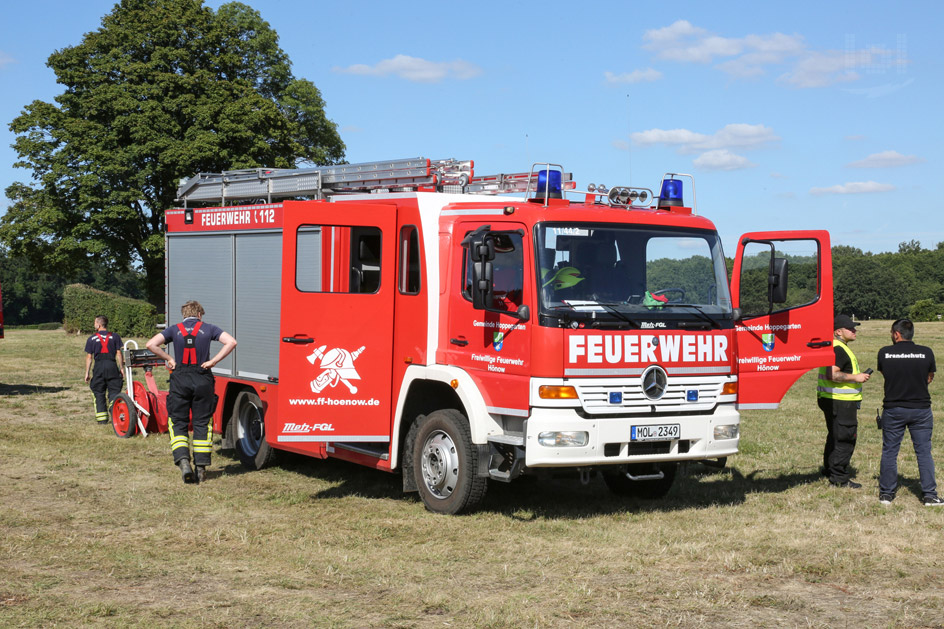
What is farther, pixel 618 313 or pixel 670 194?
pixel 670 194

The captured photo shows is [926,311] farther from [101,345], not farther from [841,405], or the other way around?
[101,345]

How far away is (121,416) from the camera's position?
14039 mm

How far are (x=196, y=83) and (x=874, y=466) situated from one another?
30.5m

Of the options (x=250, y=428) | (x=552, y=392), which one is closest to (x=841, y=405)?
(x=552, y=392)

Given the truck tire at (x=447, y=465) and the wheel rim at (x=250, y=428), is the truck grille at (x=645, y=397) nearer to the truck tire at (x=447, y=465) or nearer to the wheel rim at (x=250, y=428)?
the truck tire at (x=447, y=465)

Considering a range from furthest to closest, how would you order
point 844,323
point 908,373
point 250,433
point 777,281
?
point 250,433 < point 844,323 < point 908,373 < point 777,281

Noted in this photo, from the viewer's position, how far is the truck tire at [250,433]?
37.4 ft

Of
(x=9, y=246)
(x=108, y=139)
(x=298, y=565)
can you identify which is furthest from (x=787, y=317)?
(x=9, y=246)

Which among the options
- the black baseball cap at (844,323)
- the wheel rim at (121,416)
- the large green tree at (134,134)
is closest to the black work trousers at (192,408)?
the wheel rim at (121,416)

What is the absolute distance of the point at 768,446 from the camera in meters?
13.3

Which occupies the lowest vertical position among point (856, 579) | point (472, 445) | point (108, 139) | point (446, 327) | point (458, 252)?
point (856, 579)

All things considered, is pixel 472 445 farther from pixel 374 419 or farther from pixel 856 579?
pixel 856 579

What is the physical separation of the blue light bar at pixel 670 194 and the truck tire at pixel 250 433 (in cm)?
491

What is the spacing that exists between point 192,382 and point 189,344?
0.40 m
